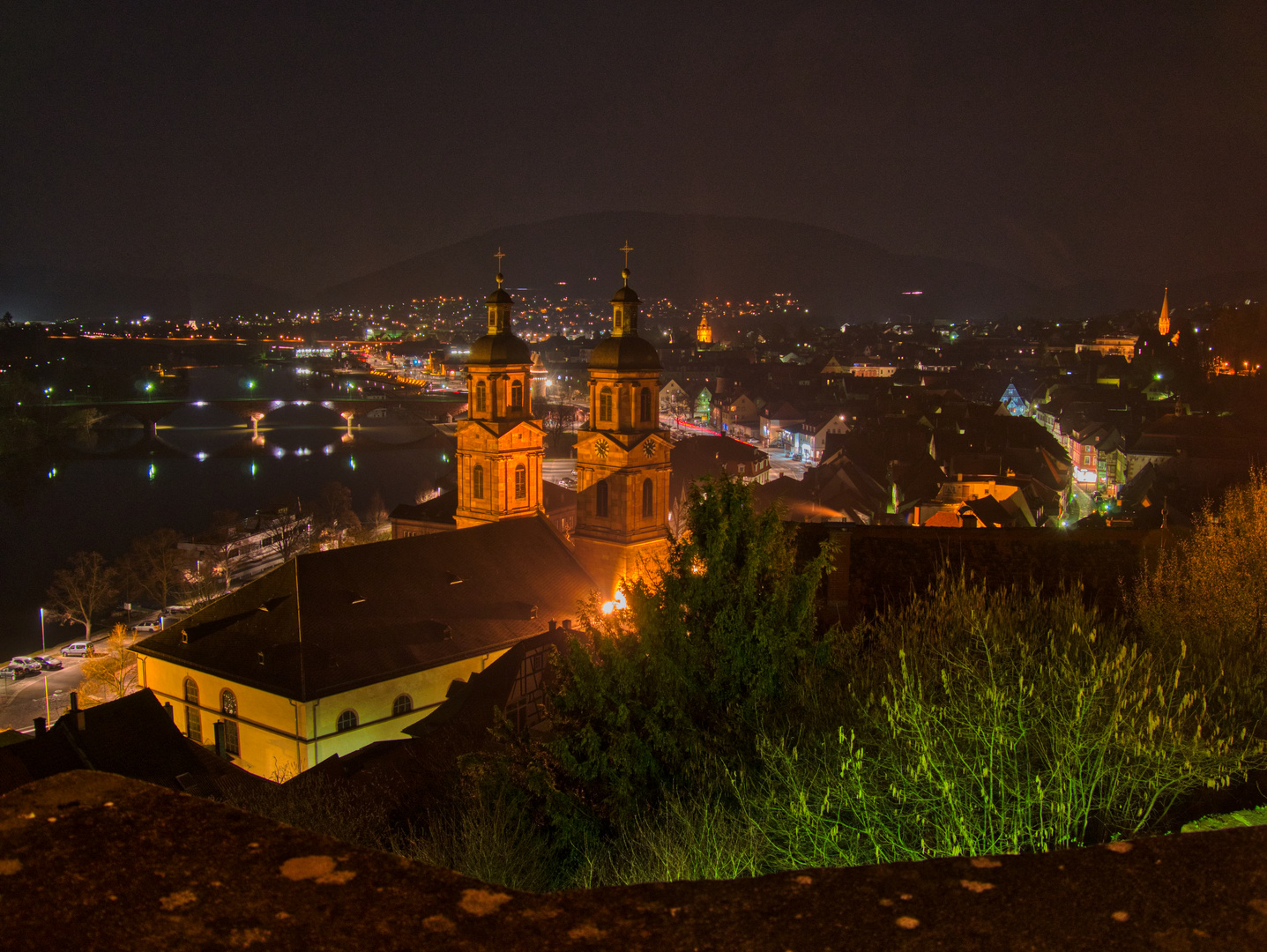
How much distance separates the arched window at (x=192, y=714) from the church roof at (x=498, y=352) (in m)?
8.78

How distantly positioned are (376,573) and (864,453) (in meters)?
25.4

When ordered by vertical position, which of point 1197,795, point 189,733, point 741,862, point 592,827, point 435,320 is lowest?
point 189,733

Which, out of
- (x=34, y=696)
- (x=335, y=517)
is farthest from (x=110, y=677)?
(x=335, y=517)

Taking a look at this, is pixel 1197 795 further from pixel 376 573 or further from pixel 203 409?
pixel 203 409

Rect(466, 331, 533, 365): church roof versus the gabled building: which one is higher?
Rect(466, 331, 533, 365): church roof

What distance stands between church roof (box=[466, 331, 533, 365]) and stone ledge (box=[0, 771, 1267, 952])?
18.9 metres

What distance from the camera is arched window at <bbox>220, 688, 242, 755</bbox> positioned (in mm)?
13500

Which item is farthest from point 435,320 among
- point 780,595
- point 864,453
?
point 780,595

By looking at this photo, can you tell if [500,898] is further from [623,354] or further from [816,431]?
[816,431]

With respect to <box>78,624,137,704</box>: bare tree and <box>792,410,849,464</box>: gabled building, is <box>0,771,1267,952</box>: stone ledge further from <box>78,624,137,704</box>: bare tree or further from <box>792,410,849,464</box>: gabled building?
<box>792,410,849,464</box>: gabled building

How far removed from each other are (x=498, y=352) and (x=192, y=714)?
9.28 m

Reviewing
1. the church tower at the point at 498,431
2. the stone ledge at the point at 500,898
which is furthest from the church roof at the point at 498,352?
the stone ledge at the point at 500,898

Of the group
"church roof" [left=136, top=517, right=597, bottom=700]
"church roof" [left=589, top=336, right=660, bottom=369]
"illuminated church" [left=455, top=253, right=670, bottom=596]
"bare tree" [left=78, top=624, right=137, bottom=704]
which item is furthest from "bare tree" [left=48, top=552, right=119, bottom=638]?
"church roof" [left=589, top=336, right=660, bottom=369]

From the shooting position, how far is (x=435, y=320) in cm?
19888
